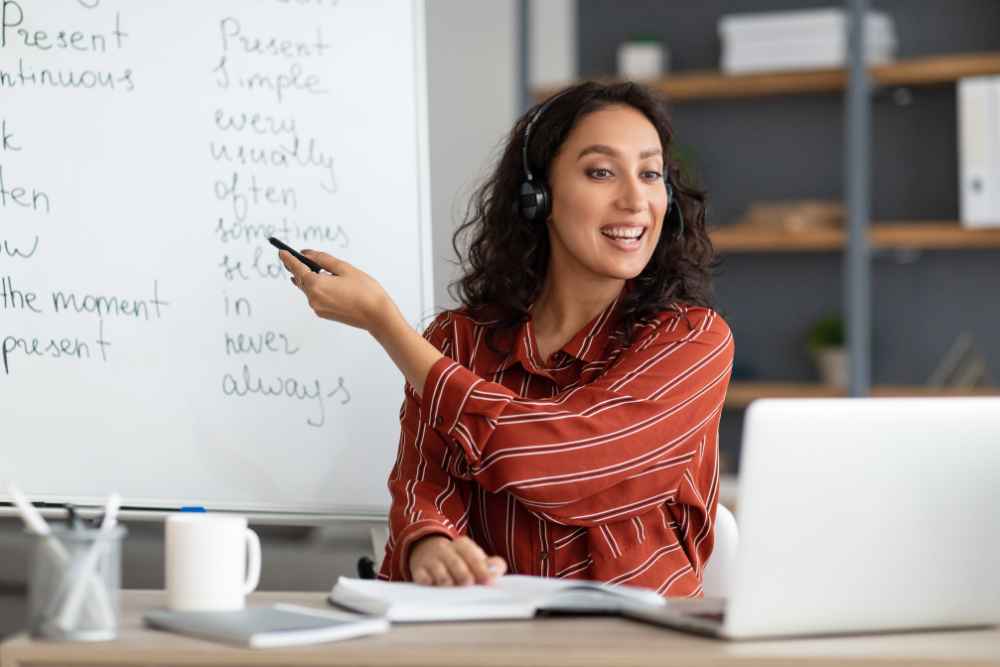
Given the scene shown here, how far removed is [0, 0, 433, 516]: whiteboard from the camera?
191 centimetres

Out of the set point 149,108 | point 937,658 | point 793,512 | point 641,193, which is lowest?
point 937,658

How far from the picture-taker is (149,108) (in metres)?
1.93

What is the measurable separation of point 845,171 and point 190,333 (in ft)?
7.06

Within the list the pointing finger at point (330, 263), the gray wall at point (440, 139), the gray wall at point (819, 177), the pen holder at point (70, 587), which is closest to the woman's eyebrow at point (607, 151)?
the pointing finger at point (330, 263)

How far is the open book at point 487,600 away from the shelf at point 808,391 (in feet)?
7.56

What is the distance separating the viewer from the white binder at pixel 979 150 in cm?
321

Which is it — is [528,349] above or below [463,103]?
below

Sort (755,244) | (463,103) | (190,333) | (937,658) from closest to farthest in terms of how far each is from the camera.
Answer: (937,658)
(190,333)
(463,103)
(755,244)

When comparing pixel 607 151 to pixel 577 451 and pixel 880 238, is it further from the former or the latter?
pixel 880 238

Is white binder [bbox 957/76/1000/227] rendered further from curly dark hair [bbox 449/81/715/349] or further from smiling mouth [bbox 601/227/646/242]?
smiling mouth [bbox 601/227/646/242]

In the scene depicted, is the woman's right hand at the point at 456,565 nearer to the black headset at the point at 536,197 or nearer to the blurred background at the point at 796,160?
the black headset at the point at 536,197

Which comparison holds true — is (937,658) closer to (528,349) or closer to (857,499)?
(857,499)

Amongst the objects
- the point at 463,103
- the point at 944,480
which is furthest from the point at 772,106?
the point at 944,480

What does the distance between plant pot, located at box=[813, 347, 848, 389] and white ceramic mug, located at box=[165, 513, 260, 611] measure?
99.1 inches
